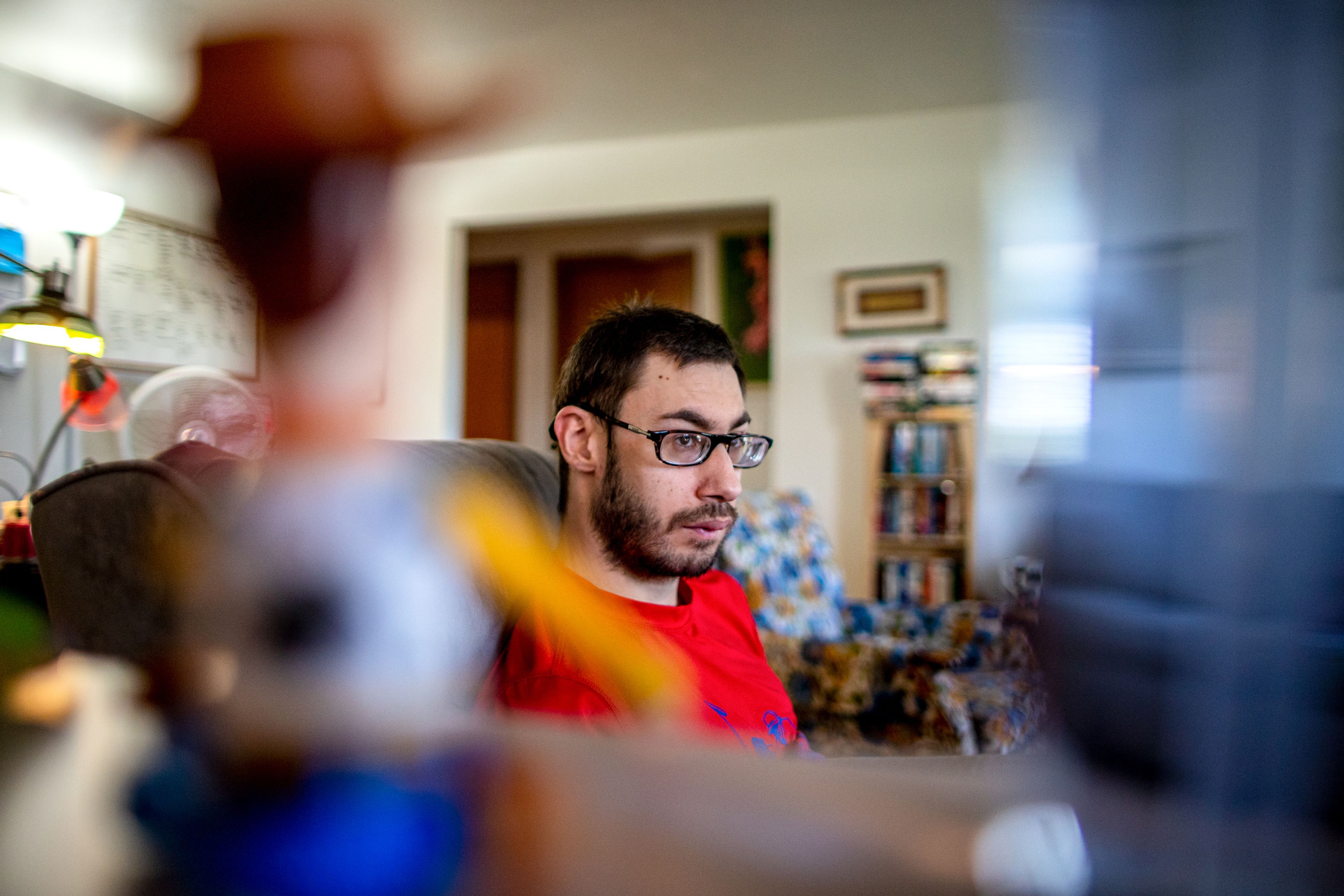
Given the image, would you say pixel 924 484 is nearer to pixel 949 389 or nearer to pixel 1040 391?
pixel 949 389

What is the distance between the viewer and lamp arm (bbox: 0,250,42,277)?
197 millimetres

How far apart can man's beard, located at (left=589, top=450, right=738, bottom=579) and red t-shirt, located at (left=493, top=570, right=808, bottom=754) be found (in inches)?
1.6

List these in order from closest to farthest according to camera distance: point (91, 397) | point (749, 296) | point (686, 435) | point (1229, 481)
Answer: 1. point (1229, 481)
2. point (91, 397)
3. point (686, 435)
4. point (749, 296)

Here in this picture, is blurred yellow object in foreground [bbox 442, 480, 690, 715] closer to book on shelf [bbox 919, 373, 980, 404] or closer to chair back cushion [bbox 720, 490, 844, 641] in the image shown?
chair back cushion [bbox 720, 490, 844, 641]

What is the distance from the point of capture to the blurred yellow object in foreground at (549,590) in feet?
0.75

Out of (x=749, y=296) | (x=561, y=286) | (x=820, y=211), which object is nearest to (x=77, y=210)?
(x=820, y=211)

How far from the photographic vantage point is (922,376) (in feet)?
10.3

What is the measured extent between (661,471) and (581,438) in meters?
0.10

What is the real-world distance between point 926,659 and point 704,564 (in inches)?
36.9

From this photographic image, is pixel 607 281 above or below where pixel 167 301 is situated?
above

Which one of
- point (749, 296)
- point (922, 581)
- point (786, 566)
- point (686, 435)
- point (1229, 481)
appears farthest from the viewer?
point (749, 296)

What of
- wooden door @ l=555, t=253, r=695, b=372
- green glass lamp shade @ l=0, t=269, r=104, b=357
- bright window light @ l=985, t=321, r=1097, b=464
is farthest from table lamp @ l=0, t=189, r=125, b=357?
wooden door @ l=555, t=253, r=695, b=372

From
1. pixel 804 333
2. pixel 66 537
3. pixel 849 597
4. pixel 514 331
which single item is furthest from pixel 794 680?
pixel 514 331

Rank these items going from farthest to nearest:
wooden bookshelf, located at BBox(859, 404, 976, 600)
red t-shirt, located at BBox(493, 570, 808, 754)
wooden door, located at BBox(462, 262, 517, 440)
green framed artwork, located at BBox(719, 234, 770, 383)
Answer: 1. wooden door, located at BBox(462, 262, 517, 440)
2. green framed artwork, located at BBox(719, 234, 770, 383)
3. wooden bookshelf, located at BBox(859, 404, 976, 600)
4. red t-shirt, located at BBox(493, 570, 808, 754)
